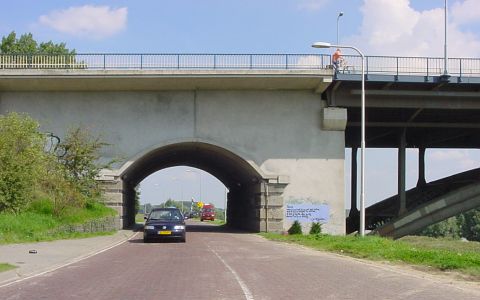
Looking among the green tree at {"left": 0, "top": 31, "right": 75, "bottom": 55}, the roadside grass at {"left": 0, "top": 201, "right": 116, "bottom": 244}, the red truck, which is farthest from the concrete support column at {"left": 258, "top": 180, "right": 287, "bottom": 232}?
the red truck

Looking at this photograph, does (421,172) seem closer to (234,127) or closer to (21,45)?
(234,127)

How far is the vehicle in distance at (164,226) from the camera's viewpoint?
2620 cm

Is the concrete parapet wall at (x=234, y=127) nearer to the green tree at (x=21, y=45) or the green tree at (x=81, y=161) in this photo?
the green tree at (x=81, y=161)

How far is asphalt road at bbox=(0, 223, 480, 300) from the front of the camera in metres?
10.4

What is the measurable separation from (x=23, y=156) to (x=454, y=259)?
19237 millimetres

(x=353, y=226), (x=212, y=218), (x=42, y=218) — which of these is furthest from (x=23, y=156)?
(x=212, y=218)

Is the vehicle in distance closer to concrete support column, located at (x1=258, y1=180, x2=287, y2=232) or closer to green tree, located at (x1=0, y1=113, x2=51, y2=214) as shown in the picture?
green tree, located at (x1=0, y1=113, x2=51, y2=214)

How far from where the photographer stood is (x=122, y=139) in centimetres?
3528

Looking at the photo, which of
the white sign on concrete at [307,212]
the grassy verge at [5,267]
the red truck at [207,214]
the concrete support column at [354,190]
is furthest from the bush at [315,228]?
the red truck at [207,214]

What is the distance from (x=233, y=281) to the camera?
12227 mm

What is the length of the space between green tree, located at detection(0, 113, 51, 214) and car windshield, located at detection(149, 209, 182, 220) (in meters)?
5.78

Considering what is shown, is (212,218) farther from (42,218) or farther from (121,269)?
(121,269)

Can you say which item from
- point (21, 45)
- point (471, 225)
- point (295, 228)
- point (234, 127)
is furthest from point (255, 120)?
point (471, 225)

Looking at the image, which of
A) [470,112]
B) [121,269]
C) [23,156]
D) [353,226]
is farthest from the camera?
[353,226]
